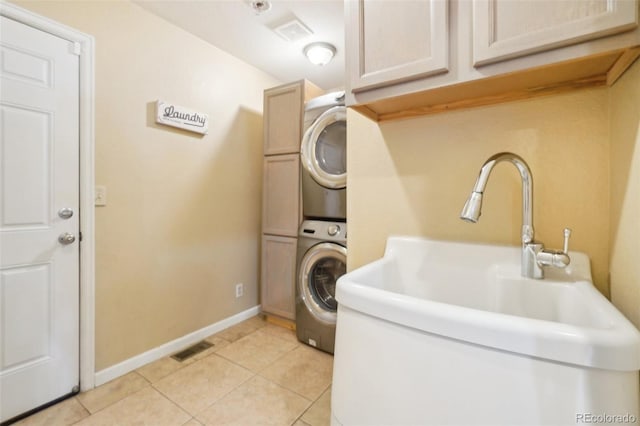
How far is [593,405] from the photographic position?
1.57ft

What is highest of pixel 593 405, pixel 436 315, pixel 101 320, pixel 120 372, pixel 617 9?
pixel 617 9

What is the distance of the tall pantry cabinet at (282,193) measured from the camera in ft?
7.73

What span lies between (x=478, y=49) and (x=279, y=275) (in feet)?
6.89

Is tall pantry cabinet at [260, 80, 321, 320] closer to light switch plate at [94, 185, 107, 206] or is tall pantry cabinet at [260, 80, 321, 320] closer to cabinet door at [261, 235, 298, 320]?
cabinet door at [261, 235, 298, 320]

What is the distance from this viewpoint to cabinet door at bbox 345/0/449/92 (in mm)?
853

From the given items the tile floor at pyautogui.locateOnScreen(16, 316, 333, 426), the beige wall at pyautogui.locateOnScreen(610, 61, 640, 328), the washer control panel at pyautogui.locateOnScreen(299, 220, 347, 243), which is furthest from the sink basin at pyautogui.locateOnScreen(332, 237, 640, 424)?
the washer control panel at pyautogui.locateOnScreen(299, 220, 347, 243)

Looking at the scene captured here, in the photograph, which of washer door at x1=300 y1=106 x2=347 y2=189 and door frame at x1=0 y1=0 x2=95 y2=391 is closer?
door frame at x1=0 y1=0 x2=95 y2=391

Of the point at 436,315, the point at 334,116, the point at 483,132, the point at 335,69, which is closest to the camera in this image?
the point at 436,315

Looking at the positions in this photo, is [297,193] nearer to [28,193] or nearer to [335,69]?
[335,69]

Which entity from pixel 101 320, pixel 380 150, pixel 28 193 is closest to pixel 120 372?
pixel 101 320

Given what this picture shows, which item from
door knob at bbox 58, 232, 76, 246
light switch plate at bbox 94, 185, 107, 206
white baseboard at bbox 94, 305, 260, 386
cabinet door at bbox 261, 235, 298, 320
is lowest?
white baseboard at bbox 94, 305, 260, 386

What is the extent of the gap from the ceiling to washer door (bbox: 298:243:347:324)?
5.26 ft

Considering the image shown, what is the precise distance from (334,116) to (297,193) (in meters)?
0.68

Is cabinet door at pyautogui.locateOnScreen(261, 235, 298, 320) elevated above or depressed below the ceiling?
below
